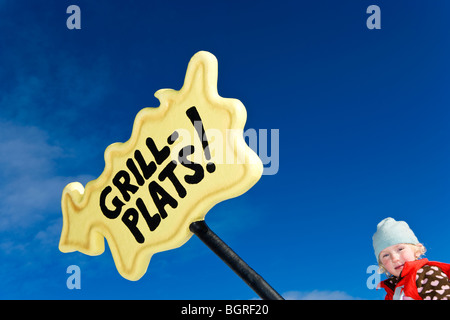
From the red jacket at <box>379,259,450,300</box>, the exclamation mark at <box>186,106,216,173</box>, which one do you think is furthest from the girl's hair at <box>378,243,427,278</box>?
the exclamation mark at <box>186,106,216,173</box>

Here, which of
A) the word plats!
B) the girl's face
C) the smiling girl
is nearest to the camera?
the smiling girl

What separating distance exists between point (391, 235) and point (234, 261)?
3.40 feet

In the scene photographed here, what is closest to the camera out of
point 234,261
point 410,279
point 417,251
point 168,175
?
point 234,261

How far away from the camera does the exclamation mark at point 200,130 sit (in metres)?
2.07

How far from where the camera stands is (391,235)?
241cm

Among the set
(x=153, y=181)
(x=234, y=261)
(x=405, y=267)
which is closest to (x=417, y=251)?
(x=405, y=267)

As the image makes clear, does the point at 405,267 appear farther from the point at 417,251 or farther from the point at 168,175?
the point at 168,175

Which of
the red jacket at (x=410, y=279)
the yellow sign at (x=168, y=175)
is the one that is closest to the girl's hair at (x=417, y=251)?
the red jacket at (x=410, y=279)

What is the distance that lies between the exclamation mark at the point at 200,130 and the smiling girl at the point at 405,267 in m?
1.14

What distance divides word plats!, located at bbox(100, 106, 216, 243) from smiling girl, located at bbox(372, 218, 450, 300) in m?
1.14

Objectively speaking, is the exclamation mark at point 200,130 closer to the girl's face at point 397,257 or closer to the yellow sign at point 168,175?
the yellow sign at point 168,175

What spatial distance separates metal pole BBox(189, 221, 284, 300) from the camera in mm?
1814

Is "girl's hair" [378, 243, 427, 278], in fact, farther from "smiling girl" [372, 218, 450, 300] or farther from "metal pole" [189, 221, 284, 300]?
"metal pole" [189, 221, 284, 300]
